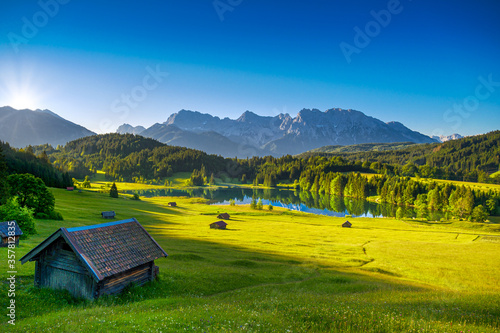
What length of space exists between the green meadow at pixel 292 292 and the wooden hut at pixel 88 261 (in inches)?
31.6

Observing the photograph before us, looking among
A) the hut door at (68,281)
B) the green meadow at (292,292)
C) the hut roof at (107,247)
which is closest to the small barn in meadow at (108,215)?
the green meadow at (292,292)

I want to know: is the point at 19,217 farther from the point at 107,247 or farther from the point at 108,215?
the point at 108,215

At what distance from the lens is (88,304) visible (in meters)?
17.3

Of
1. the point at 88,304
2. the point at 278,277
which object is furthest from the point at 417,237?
the point at 88,304

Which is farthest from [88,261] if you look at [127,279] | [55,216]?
[55,216]

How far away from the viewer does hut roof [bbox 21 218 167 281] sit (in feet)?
59.2

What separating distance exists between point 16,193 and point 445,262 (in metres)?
86.4

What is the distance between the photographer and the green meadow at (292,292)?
1167 cm

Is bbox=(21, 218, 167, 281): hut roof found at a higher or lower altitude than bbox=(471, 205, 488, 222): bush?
higher

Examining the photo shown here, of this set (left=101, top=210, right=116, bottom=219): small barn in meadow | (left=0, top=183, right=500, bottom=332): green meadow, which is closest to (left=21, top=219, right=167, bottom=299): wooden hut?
(left=0, top=183, right=500, bottom=332): green meadow

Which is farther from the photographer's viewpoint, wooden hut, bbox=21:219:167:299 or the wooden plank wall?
the wooden plank wall

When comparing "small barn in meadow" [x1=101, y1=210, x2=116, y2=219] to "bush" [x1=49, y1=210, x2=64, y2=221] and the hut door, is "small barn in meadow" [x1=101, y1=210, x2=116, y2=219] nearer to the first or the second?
"bush" [x1=49, y1=210, x2=64, y2=221]

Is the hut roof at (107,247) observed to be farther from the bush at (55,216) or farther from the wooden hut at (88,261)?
the bush at (55,216)

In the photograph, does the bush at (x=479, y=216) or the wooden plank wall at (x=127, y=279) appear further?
the bush at (x=479, y=216)
